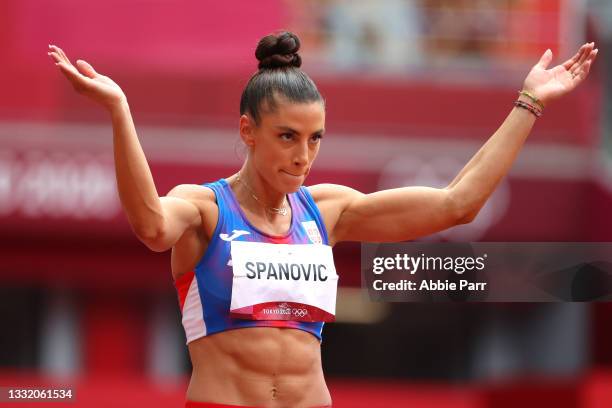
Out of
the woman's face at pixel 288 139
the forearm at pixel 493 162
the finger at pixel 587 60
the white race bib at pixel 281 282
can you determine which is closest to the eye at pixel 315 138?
the woman's face at pixel 288 139

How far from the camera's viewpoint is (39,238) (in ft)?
39.2

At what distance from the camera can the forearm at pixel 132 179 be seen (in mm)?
3691

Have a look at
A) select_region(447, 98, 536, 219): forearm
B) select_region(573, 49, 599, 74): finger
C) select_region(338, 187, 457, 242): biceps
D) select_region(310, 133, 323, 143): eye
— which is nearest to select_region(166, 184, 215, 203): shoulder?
select_region(310, 133, 323, 143): eye

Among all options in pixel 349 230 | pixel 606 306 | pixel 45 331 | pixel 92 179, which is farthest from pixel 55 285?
pixel 349 230

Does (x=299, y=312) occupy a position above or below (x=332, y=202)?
below

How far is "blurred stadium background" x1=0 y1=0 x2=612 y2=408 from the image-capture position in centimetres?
1156

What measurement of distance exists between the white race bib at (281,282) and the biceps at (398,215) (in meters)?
0.25

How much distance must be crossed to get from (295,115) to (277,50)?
286mm

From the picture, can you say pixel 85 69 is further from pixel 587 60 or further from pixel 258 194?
pixel 587 60

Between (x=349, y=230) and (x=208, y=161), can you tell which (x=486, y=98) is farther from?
(x=349, y=230)

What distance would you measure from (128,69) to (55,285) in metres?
2.27

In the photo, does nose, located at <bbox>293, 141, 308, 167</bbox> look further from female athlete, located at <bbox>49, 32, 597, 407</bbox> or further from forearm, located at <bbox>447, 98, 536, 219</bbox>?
forearm, located at <bbox>447, 98, 536, 219</bbox>

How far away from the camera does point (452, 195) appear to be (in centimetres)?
423

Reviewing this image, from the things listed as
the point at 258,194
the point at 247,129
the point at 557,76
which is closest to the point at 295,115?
the point at 247,129
